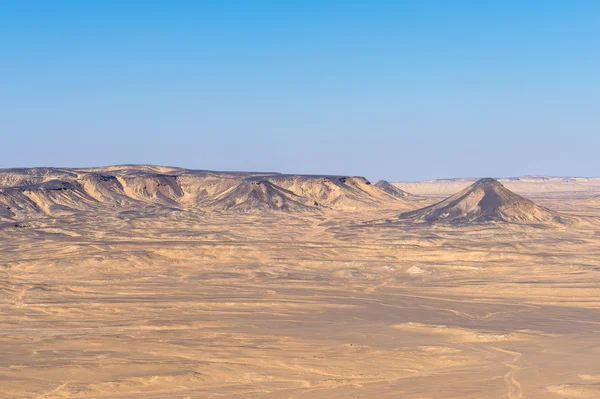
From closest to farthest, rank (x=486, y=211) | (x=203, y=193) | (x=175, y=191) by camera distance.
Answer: (x=486, y=211), (x=203, y=193), (x=175, y=191)

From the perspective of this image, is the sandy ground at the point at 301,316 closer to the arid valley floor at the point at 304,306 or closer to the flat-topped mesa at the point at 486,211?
the arid valley floor at the point at 304,306

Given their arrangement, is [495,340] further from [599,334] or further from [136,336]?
[136,336]

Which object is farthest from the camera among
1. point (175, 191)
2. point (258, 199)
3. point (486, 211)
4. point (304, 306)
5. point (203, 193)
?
point (175, 191)

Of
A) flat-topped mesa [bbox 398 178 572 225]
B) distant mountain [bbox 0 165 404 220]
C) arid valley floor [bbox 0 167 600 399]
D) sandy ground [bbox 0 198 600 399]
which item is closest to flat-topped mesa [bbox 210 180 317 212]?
distant mountain [bbox 0 165 404 220]

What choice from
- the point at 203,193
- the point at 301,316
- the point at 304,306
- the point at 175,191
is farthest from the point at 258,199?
the point at 301,316

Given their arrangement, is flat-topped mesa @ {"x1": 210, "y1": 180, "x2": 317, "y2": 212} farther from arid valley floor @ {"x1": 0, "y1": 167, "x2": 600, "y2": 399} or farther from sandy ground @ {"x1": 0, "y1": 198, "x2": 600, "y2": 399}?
sandy ground @ {"x1": 0, "y1": 198, "x2": 600, "y2": 399}

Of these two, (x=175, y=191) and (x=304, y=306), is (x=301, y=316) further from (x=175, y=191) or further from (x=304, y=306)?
(x=175, y=191)
